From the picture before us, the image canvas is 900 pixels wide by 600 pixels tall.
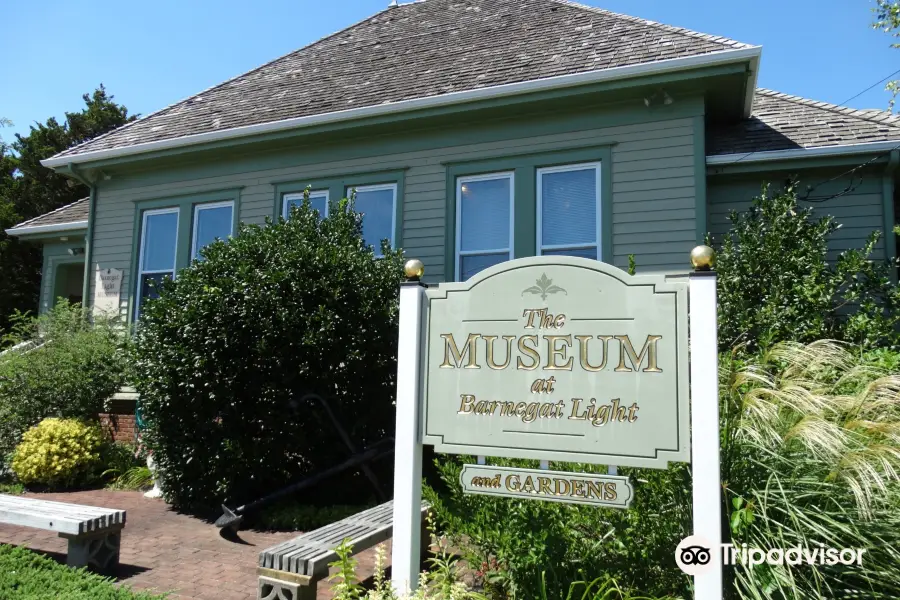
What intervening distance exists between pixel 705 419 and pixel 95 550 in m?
4.70

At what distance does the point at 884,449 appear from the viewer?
12.6 ft

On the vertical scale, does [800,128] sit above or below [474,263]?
above

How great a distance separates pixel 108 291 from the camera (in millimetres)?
11836

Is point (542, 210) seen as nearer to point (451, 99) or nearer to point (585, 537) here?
point (451, 99)

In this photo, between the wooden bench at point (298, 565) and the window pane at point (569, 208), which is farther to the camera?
the window pane at point (569, 208)

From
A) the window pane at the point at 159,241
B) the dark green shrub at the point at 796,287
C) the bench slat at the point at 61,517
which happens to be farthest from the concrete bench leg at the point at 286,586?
the window pane at the point at 159,241

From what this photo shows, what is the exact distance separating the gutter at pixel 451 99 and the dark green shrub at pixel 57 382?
3405mm

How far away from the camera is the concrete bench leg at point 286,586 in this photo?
155 inches

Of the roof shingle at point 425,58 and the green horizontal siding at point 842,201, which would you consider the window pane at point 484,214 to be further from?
the green horizontal siding at point 842,201

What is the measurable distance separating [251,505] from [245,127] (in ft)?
20.5

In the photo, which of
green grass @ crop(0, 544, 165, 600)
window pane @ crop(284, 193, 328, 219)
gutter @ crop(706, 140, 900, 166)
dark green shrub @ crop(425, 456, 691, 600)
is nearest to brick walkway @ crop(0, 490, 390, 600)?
green grass @ crop(0, 544, 165, 600)

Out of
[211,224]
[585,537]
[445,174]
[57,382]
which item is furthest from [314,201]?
[585,537]

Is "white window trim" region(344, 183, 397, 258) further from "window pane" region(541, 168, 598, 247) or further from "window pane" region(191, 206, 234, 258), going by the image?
"window pane" region(191, 206, 234, 258)

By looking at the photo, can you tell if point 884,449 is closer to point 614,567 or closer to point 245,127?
point 614,567
